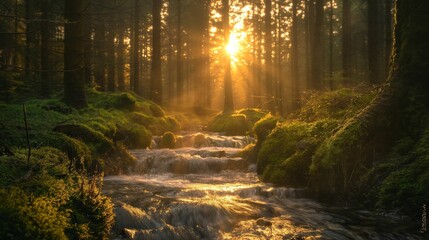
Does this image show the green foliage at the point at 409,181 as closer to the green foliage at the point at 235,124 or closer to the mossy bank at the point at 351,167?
the mossy bank at the point at 351,167

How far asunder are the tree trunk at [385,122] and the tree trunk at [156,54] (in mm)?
16688

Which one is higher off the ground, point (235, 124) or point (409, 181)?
point (235, 124)

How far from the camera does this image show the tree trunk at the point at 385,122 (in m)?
6.97

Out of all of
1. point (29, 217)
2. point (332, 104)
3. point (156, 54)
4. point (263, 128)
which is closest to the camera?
point (29, 217)

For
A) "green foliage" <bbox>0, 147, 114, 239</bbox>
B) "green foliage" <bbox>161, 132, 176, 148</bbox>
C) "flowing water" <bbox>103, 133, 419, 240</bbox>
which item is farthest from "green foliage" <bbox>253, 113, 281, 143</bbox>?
"green foliage" <bbox>0, 147, 114, 239</bbox>

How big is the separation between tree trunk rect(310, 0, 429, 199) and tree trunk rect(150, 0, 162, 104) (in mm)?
16688

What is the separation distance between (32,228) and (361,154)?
5.88 metres

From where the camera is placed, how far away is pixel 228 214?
6.11 m

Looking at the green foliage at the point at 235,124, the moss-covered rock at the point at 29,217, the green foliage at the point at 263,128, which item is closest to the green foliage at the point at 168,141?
the green foliage at the point at 263,128

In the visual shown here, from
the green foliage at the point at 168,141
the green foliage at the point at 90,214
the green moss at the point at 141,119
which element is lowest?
the green foliage at the point at 90,214

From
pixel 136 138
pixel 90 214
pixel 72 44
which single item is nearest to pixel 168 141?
pixel 136 138

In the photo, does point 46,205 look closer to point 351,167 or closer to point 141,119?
point 351,167

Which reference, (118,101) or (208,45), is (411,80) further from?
(208,45)

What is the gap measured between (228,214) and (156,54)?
17761mm
